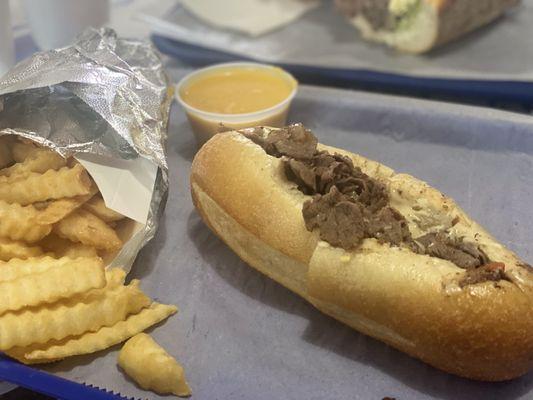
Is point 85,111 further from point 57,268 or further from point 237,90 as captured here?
point 237,90

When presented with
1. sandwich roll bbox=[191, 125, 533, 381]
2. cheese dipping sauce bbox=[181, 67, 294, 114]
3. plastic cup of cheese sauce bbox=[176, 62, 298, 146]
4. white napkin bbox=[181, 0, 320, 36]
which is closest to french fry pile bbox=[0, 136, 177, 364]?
sandwich roll bbox=[191, 125, 533, 381]

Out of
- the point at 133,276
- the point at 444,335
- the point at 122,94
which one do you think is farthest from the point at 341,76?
the point at 444,335

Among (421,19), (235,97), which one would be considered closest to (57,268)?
(235,97)

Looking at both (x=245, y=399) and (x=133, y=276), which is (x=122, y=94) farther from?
(x=245, y=399)

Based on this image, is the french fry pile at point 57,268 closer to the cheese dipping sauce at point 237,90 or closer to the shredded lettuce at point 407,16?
the cheese dipping sauce at point 237,90

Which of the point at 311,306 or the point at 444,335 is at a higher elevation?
the point at 444,335

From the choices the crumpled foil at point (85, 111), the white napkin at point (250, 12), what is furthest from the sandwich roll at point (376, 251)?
the white napkin at point (250, 12)
